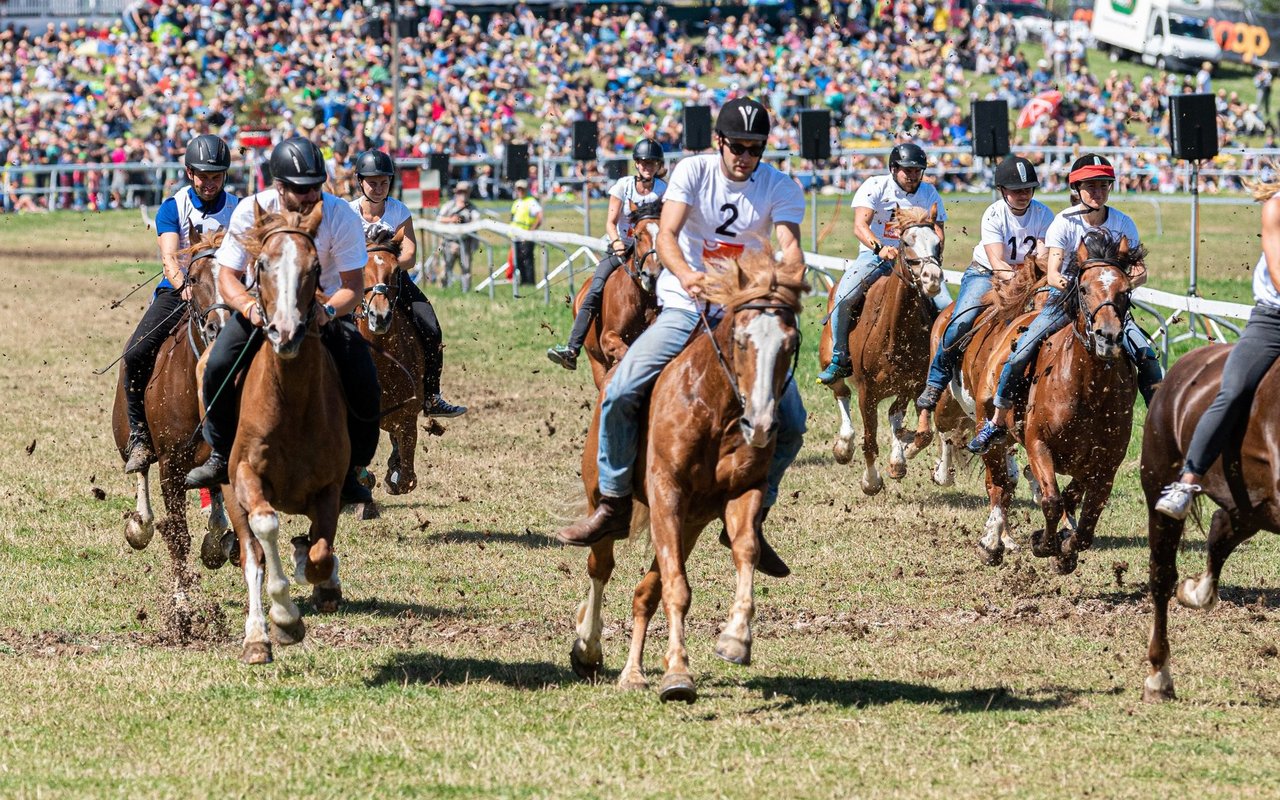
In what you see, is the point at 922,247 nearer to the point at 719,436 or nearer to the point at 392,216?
the point at 392,216

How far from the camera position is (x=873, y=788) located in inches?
255

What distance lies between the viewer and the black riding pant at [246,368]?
28.7ft

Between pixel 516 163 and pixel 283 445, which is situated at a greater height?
pixel 516 163

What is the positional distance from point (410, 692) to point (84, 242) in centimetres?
3487

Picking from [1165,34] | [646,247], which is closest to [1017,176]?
[646,247]

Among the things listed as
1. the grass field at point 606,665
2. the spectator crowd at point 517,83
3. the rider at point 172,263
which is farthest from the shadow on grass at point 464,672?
the spectator crowd at point 517,83

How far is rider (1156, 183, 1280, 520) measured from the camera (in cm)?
795

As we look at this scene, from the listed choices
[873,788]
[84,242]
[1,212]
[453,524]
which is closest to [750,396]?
[873,788]

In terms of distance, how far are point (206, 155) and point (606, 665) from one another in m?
4.32

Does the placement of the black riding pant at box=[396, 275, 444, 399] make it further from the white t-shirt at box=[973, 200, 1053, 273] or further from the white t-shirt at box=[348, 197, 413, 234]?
the white t-shirt at box=[973, 200, 1053, 273]

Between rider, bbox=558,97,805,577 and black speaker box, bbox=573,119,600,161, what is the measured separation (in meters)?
21.2

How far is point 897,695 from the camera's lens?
8.23 metres

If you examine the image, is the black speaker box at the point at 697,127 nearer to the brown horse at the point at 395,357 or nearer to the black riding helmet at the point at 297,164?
the brown horse at the point at 395,357

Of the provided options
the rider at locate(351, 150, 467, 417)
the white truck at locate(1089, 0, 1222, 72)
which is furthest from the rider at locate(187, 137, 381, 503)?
the white truck at locate(1089, 0, 1222, 72)
